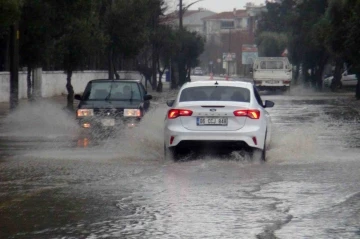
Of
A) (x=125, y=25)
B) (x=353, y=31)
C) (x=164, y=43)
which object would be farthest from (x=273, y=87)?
(x=125, y=25)

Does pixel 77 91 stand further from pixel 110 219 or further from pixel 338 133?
pixel 110 219

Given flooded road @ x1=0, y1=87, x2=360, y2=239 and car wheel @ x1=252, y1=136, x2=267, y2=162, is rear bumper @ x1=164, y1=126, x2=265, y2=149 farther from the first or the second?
flooded road @ x1=0, y1=87, x2=360, y2=239

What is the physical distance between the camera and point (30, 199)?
40.1 feet

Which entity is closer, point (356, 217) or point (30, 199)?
point (356, 217)

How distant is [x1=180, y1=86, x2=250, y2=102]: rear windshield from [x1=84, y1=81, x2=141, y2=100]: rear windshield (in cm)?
762

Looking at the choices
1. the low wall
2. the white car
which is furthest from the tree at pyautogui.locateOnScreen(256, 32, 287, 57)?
the white car

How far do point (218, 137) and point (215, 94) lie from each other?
116 centimetres

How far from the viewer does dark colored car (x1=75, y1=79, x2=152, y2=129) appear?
77.7 feet

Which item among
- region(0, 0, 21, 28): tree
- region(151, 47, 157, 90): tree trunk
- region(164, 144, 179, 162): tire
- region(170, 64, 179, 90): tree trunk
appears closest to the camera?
region(164, 144, 179, 162): tire

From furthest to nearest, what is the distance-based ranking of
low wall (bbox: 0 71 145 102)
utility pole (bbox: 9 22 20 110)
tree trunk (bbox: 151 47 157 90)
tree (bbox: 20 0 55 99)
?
1. tree trunk (bbox: 151 47 157 90)
2. low wall (bbox: 0 71 145 102)
3. tree (bbox: 20 0 55 99)
4. utility pole (bbox: 9 22 20 110)

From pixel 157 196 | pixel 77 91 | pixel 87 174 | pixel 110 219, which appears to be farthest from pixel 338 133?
pixel 77 91

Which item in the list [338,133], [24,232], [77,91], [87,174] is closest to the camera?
[24,232]

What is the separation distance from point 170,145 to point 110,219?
608 centimetres

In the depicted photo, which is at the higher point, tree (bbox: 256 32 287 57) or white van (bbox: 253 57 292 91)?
tree (bbox: 256 32 287 57)
